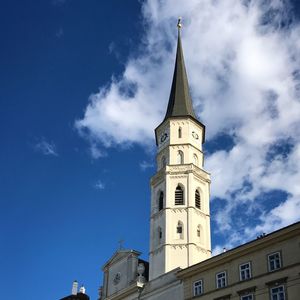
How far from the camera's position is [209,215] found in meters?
57.8

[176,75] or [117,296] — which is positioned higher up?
[176,75]

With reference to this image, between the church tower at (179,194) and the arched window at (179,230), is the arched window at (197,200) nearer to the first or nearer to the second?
the church tower at (179,194)

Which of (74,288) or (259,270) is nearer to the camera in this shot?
(259,270)

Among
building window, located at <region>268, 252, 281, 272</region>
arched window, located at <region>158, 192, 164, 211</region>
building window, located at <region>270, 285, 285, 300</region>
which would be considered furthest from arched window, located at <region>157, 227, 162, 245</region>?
building window, located at <region>270, 285, 285, 300</region>

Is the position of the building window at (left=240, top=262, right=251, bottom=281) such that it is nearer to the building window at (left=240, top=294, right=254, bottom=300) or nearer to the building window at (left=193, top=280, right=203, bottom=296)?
the building window at (left=240, top=294, right=254, bottom=300)

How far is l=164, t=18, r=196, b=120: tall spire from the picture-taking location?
63.8 meters

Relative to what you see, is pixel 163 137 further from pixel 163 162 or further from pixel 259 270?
pixel 259 270

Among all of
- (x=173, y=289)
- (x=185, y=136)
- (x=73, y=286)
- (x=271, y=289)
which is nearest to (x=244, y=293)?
(x=271, y=289)

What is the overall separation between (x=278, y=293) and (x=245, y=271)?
383cm

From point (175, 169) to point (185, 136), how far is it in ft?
15.7

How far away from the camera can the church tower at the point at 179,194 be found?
176 ft

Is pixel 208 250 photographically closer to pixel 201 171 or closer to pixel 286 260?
pixel 201 171

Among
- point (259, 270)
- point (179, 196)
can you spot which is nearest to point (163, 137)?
point (179, 196)

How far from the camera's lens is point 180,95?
217 feet
